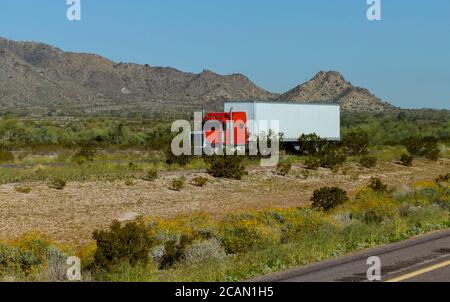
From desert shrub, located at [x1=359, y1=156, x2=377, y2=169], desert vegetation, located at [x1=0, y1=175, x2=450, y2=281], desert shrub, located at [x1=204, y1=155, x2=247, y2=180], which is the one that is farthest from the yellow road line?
desert shrub, located at [x1=359, y1=156, x2=377, y2=169]

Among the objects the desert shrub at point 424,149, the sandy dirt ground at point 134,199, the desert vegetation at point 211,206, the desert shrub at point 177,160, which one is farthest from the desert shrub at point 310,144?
the desert shrub at point 177,160

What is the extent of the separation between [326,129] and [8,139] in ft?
97.9

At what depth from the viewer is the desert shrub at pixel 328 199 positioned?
25.3 meters

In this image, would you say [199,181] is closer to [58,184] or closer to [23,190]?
[58,184]

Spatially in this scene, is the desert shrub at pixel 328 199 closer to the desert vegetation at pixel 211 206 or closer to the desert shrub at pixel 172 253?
the desert vegetation at pixel 211 206

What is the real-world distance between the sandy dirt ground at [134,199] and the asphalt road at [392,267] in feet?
31.2

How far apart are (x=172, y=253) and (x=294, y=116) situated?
38.2 m

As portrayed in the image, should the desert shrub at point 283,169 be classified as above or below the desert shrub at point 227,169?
below

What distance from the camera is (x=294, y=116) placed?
51281 millimetres

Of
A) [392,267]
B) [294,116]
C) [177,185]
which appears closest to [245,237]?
[392,267]

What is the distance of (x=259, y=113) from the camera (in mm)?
47375

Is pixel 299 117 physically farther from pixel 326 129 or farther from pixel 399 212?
pixel 399 212

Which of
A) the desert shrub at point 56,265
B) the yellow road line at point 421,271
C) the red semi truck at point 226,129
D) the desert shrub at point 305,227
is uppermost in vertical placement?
the red semi truck at point 226,129
